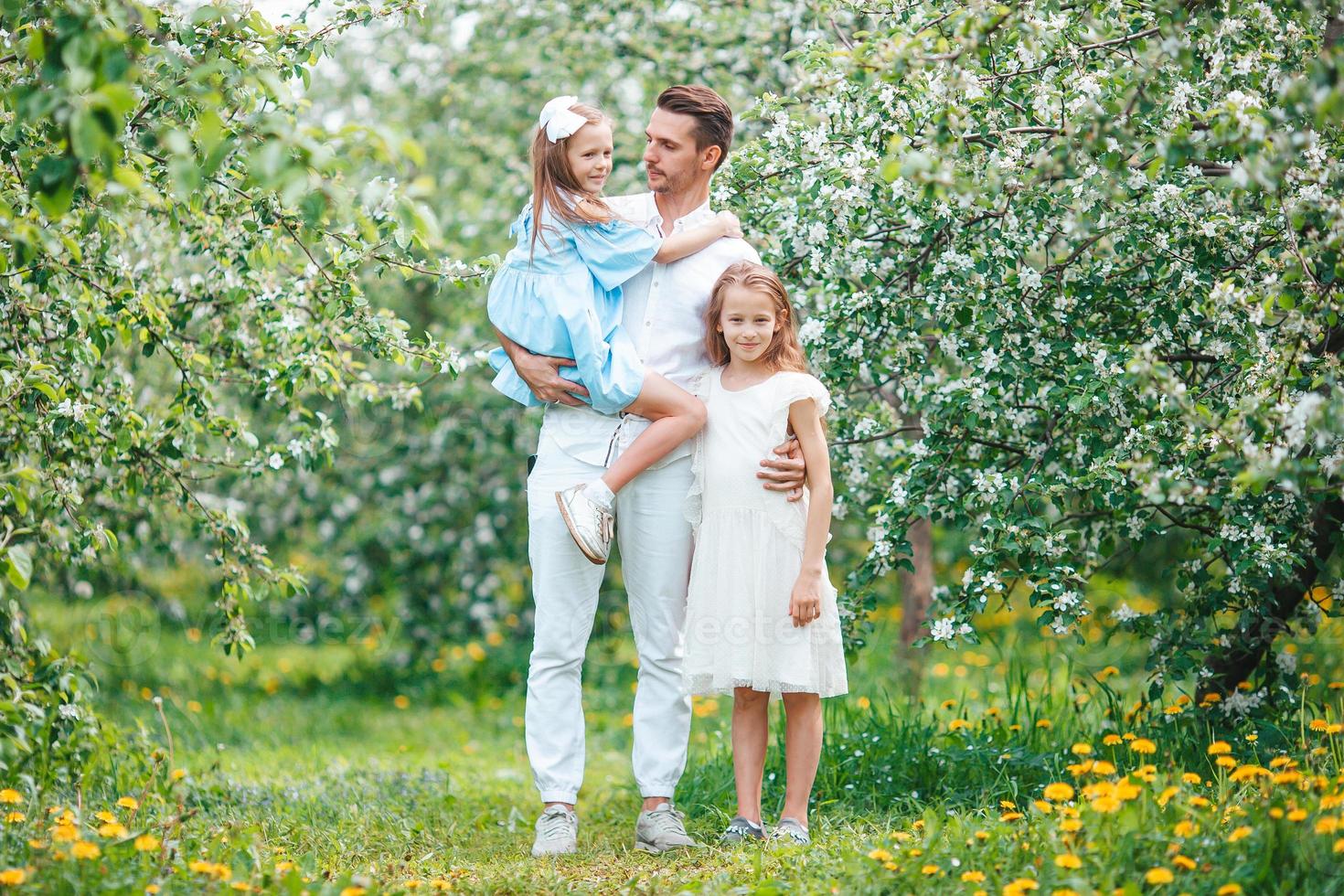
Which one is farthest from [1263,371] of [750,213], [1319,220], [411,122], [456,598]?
[411,122]

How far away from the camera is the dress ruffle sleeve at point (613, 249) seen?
3182 mm

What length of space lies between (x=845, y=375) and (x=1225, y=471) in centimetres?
102

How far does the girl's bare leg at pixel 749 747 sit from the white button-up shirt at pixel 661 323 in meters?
0.67

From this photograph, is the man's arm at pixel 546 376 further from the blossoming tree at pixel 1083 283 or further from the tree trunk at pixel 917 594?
the tree trunk at pixel 917 594

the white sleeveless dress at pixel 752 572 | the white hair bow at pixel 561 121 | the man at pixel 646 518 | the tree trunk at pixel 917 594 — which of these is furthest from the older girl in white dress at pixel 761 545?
the tree trunk at pixel 917 594

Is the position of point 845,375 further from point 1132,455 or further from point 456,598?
point 456,598

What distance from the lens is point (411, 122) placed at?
7430 mm

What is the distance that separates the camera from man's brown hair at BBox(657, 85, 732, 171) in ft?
10.6

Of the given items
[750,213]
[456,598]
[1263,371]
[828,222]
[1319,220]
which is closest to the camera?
[1319,220]

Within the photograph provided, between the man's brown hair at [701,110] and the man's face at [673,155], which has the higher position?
the man's brown hair at [701,110]

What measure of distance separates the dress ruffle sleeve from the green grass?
1.49 m

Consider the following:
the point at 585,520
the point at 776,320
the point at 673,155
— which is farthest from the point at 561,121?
the point at 585,520

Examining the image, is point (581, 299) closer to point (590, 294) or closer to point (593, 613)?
point (590, 294)

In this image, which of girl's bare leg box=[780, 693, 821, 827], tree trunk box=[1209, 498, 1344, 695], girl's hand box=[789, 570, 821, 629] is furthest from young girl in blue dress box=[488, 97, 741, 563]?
tree trunk box=[1209, 498, 1344, 695]
